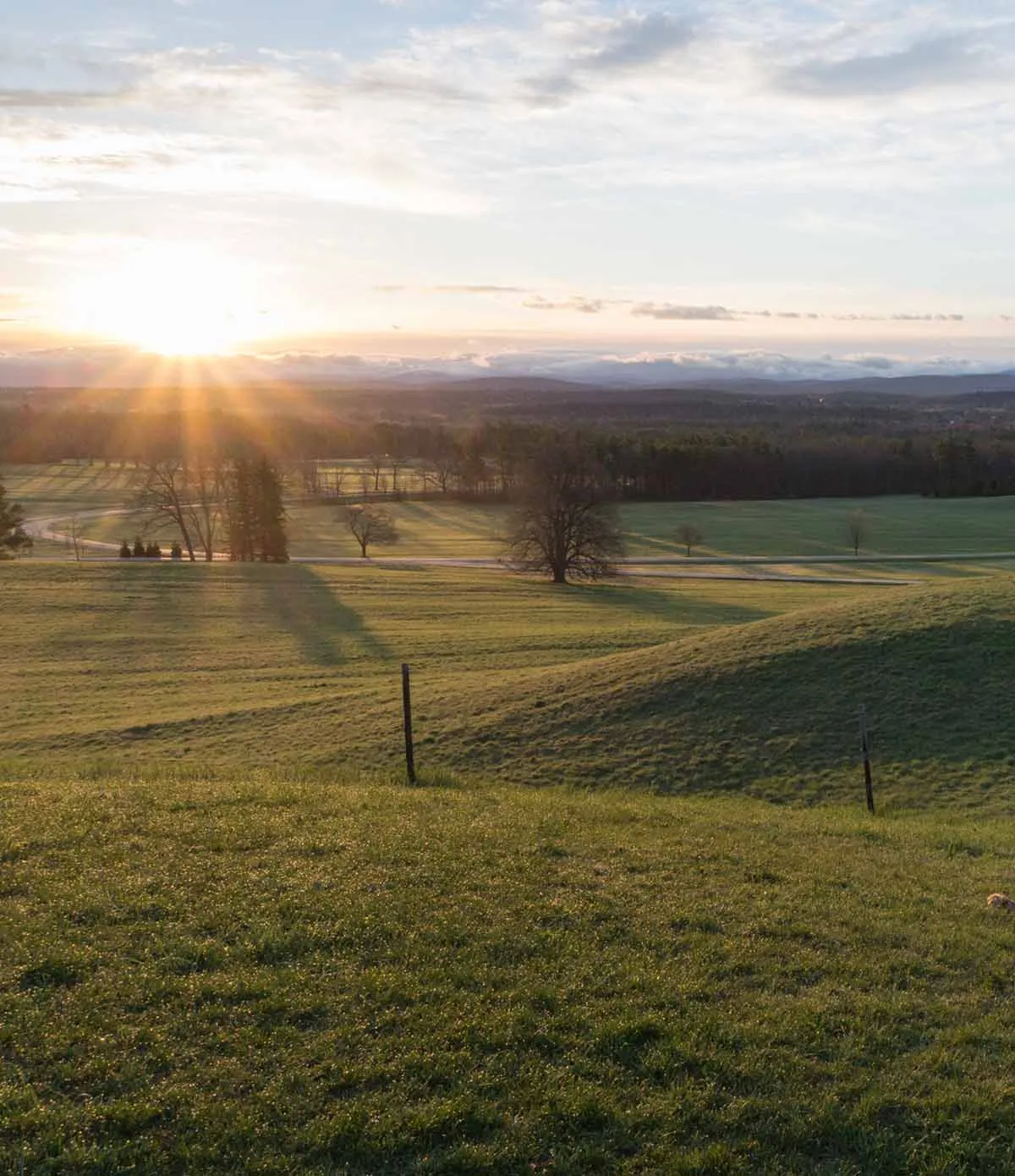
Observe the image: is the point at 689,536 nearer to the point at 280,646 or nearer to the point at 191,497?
the point at 280,646

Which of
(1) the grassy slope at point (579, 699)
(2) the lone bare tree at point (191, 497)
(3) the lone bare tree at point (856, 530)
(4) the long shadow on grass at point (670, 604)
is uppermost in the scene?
(2) the lone bare tree at point (191, 497)

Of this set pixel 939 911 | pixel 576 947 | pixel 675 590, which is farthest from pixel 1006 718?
pixel 675 590

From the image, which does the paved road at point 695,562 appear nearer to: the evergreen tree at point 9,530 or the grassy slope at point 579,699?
the evergreen tree at point 9,530

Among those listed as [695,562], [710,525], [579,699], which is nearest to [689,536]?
[695,562]

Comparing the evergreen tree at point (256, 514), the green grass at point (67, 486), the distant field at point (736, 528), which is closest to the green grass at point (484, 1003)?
the evergreen tree at point (256, 514)

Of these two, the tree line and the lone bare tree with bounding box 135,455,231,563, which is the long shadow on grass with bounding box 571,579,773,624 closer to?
the lone bare tree with bounding box 135,455,231,563

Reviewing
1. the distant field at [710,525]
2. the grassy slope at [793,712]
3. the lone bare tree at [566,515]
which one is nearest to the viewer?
the grassy slope at [793,712]
